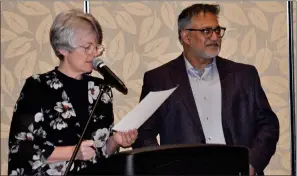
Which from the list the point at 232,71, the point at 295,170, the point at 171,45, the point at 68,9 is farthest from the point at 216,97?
the point at 68,9

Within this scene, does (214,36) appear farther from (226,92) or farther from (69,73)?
Answer: (69,73)

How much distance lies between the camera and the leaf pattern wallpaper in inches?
96.0

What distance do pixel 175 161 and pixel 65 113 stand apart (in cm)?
87

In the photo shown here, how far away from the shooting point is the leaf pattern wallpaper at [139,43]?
8.00ft

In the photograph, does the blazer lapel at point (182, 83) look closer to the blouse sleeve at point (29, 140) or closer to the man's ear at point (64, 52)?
the man's ear at point (64, 52)

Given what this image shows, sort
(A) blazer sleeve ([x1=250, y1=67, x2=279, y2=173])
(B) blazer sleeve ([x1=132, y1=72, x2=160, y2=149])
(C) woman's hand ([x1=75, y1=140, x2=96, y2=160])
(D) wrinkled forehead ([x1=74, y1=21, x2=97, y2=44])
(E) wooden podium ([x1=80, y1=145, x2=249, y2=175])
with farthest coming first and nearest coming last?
1. (A) blazer sleeve ([x1=250, y1=67, x2=279, y2=173])
2. (B) blazer sleeve ([x1=132, y1=72, x2=160, y2=149])
3. (D) wrinkled forehead ([x1=74, y1=21, x2=97, y2=44])
4. (C) woman's hand ([x1=75, y1=140, x2=96, y2=160])
5. (E) wooden podium ([x1=80, y1=145, x2=249, y2=175])

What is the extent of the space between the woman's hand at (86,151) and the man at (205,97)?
14.2 inches

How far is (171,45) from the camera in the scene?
99.3 inches

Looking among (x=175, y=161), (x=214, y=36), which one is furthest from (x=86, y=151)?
(x=214, y=36)

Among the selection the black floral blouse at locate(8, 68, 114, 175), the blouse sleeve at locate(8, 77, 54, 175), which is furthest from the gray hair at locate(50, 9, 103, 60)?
the blouse sleeve at locate(8, 77, 54, 175)

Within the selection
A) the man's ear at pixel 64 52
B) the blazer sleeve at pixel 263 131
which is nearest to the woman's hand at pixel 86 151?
the man's ear at pixel 64 52

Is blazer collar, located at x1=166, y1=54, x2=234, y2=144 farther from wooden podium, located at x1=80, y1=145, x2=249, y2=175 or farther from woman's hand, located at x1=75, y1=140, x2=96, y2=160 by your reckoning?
wooden podium, located at x1=80, y1=145, x2=249, y2=175

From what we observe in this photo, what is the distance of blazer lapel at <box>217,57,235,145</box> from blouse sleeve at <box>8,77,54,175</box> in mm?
838

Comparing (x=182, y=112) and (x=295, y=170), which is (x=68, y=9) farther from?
(x=295, y=170)
